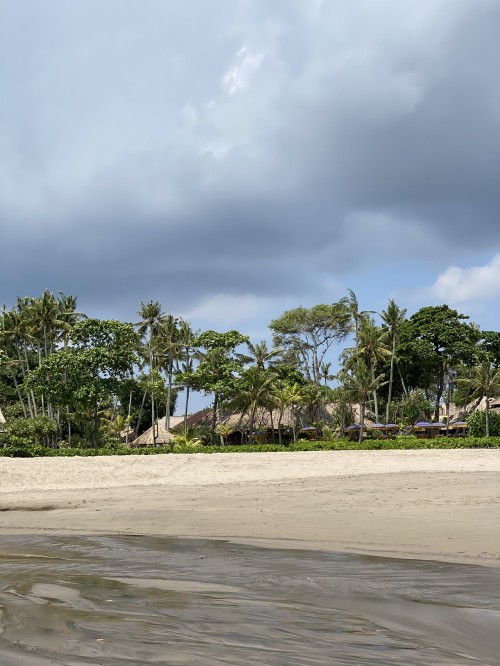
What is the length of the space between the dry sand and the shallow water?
160cm

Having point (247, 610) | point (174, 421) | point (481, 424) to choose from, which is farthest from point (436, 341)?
point (247, 610)

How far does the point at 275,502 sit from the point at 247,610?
378 inches

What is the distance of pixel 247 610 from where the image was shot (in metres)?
5.27

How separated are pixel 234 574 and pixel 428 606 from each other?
2.72 m

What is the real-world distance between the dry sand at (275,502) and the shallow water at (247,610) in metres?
1.60

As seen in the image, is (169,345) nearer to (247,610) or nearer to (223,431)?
(223,431)

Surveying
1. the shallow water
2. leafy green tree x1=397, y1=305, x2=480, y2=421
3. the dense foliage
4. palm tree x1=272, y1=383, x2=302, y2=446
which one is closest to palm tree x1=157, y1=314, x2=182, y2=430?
the dense foliage

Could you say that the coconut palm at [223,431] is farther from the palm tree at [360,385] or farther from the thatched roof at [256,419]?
the palm tree at [360,385]

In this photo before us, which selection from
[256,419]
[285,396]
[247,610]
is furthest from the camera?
[256,419]

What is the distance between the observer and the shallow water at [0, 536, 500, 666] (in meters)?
3.90

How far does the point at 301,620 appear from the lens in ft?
16.0

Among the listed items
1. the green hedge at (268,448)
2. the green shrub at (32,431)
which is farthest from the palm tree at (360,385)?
the green shrub at (32,431)

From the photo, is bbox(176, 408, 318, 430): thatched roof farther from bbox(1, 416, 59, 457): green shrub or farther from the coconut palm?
bbox(1, 416, 59, 457): green shrub

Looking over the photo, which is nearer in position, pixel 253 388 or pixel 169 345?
pixel 253 388
